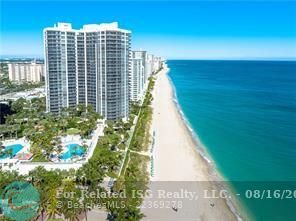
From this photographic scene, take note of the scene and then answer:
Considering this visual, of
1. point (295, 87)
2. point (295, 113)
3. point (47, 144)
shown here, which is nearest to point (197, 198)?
point (47, 144)

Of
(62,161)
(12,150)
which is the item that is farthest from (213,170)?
(12,150)

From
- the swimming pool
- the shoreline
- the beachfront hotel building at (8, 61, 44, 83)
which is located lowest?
the shoreline

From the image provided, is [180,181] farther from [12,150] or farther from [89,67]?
[89,67]

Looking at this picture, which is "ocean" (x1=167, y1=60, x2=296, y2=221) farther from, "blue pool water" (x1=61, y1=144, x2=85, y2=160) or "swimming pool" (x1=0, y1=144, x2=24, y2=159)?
"swimming pool" (x1=0, y1=144, x2=24, y2=159)

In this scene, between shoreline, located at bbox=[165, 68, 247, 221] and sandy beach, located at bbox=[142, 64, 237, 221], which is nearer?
sandy beach, located at bbox=[142, 64, 237, 221]

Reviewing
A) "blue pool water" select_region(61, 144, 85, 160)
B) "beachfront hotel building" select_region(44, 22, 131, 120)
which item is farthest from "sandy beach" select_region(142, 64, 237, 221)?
"beachfront hotel building" select_region(44, 22, 131, 120)
